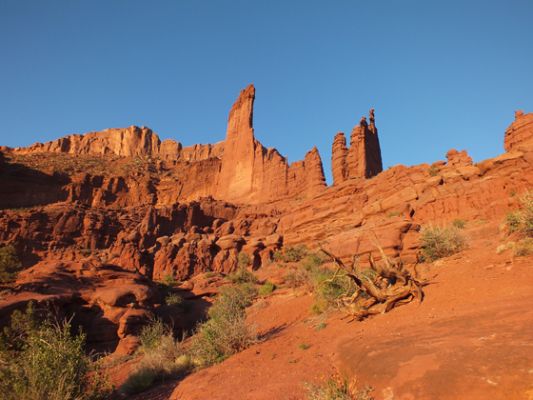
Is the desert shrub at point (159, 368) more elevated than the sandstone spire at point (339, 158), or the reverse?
the sandstone spire at point (339, 158)

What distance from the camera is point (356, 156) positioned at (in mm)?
54031

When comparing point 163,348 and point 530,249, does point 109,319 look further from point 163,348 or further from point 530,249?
point 530,249

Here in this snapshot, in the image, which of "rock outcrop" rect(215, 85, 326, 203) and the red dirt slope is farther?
"rock outcrop" rect(215, 85, 326, 203)

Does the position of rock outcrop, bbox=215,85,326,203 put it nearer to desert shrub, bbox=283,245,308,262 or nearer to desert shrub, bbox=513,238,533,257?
desert shrub, bbox=283,245,308,262

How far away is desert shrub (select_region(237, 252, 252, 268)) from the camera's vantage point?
3821cm

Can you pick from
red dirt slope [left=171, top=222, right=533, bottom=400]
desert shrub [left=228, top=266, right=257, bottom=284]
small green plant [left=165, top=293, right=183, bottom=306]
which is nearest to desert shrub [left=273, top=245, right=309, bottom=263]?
desert shrub [left=228, top=266, right=257, bottom=284]

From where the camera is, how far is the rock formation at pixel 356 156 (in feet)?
173

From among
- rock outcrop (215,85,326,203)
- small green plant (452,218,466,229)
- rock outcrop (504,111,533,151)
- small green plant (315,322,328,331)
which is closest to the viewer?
small green plant (315,322,328,331)

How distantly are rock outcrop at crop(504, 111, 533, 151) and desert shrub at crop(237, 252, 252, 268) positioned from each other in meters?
29.2

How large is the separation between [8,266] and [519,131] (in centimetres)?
4588

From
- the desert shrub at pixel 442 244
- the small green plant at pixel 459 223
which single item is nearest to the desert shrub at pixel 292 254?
the small green plant at pixel 459 223

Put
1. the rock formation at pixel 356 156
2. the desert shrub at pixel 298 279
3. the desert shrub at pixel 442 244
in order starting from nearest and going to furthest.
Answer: the desert shrub at pixel 442 244, the desert shrub at pixel 298 279, the rock formation at pixel 356 156

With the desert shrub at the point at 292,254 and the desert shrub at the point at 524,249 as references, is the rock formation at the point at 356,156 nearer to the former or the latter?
the desert shrub at the point at 292,254

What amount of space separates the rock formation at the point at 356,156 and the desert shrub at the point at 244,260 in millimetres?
21041
